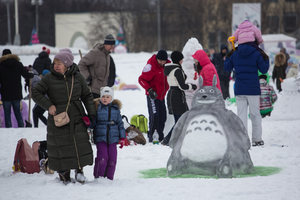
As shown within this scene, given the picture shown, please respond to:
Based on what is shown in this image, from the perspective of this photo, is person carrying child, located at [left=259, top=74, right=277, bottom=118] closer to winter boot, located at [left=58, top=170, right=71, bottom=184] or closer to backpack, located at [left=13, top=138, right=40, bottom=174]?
backpack, located at [left=13, top=138, right=40, bottom=174]

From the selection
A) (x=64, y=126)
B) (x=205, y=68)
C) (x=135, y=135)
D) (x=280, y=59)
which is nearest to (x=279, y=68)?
(x=280, y=59)

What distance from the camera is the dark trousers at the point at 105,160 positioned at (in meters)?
7.43

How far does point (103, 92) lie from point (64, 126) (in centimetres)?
67

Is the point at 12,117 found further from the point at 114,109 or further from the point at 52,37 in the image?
the point at 52,37

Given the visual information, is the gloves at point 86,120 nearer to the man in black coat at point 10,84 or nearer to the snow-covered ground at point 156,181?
the snow-covered ground at point 156,181

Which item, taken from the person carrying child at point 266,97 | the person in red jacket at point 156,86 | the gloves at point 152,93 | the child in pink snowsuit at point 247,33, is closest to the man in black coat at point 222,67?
the person carrying child at point 266,97

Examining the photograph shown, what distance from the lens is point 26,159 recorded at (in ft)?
26.9

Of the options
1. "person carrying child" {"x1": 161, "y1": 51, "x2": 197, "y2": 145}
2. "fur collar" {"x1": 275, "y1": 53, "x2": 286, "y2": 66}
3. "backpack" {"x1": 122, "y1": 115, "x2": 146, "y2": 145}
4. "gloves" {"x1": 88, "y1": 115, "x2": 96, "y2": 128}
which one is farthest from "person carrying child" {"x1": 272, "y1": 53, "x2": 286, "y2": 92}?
"gloves" {"x1": 88, "y1": 115, "x2": 96, "y2": 128}

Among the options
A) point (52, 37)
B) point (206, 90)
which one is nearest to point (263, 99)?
point (206, 90)

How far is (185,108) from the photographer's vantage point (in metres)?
10.6

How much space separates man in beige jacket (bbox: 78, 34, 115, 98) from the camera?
1086 centimetres

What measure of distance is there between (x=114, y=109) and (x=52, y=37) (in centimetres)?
5828

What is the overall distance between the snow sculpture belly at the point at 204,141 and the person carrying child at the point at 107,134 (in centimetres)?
80

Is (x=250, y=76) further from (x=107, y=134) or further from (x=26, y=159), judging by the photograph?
(x=26, y=159)
